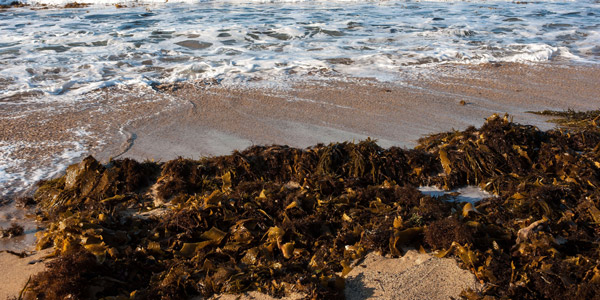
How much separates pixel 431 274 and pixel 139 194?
2.19 meters

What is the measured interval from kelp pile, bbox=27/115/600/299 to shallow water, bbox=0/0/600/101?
3.20 m

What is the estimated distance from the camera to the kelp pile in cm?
226

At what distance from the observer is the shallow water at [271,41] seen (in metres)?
6.96

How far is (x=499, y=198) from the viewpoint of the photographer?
2965 millimetres

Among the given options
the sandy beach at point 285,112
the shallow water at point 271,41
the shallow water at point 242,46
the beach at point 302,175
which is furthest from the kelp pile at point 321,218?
the shallow water at point 271,41

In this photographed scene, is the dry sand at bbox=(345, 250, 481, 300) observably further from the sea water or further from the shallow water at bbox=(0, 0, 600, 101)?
the shallow water at bbox=(0, 0, 600, 101)

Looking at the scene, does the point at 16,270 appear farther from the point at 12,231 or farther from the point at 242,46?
the point at 242,46

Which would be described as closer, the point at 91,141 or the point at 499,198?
the point at 499,198

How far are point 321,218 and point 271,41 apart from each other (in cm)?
715

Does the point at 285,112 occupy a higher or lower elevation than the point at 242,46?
lower

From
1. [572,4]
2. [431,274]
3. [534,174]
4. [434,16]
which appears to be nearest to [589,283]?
[431,274]

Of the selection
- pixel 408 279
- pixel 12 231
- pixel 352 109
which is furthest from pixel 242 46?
pixel 408 279

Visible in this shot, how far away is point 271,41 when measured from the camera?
9375mm

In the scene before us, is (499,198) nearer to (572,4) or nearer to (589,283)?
(589,283)
